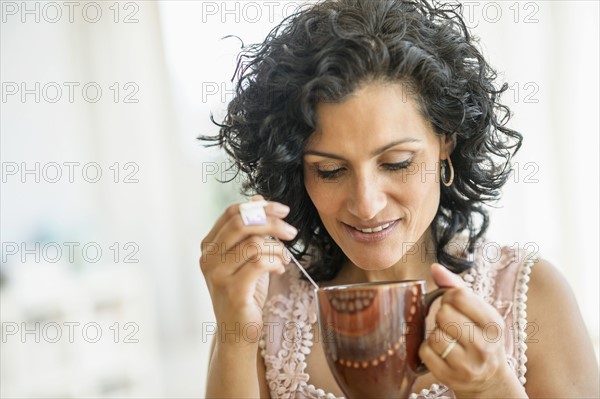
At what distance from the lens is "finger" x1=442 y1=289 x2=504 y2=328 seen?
95cm

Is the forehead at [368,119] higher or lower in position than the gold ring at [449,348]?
higher

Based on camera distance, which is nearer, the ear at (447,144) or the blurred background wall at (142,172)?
the ear at (447,144)

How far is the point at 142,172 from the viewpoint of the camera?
4.68m

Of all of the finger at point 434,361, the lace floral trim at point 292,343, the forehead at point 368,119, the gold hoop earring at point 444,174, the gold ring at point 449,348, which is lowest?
the lace floral trim at point 292,343

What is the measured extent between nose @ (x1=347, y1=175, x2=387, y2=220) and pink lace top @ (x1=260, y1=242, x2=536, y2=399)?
39 cm

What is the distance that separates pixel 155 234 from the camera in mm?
4719

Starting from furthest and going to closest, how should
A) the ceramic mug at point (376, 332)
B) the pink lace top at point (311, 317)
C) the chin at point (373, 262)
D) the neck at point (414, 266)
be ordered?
the neck at point (414, 266) → the pink lace top at point (311, 317) → the chin at point (373, 262) → the ceramic mug at point (376, 332)

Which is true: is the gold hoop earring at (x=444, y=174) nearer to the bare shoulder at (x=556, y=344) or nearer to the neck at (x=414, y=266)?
the neck at (x=414, y=266)

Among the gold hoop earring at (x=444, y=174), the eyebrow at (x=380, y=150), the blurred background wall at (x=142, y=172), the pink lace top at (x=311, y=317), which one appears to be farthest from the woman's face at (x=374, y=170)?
the blurred background wall at (x=142, y=172)

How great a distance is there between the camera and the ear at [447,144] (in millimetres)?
1486

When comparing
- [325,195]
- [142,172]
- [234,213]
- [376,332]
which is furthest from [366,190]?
[142,172]

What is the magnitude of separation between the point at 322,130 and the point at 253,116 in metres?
0.22

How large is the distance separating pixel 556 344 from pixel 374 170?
53 cm

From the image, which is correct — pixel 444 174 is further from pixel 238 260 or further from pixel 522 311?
pixel 238 260
